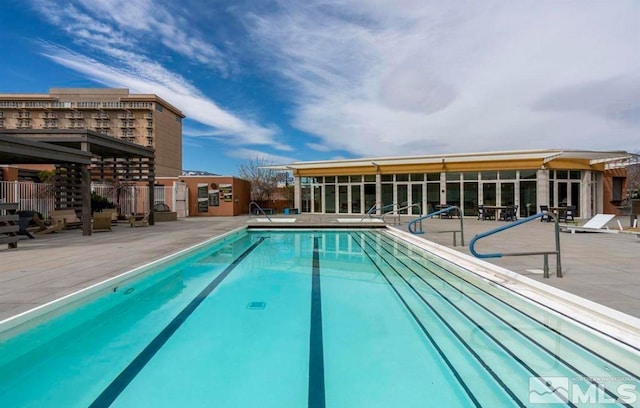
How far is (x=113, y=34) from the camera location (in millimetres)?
14359

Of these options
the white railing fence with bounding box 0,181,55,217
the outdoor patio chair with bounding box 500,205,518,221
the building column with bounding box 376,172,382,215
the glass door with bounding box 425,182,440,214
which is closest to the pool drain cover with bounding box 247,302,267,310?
the white railing fence with bounding box 0,181,55,217

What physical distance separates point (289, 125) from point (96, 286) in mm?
24656

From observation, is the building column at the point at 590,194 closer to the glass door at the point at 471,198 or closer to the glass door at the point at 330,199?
the glass door at the point at 471,198

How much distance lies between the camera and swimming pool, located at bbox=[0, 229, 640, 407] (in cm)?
261

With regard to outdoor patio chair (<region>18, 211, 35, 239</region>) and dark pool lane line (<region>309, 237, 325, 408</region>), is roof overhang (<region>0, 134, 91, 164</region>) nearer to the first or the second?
outdoor patio chair (<region>18, 211, 35, 239</region>)

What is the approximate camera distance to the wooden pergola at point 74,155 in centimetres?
945

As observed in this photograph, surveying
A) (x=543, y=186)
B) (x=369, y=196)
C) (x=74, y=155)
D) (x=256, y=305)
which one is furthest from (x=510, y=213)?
(x=74, y=155)

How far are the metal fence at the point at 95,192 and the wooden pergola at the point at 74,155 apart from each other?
0.76m

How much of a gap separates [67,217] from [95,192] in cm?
487

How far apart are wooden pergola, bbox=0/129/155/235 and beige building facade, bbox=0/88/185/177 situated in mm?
57293

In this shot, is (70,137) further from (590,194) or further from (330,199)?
(590,194)

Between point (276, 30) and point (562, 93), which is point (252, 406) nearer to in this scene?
point (276, 30)

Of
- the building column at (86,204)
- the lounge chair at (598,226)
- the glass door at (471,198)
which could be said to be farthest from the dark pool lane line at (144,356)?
the glass door at (471,198)

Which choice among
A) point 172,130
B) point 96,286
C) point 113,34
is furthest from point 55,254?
point 172,130
